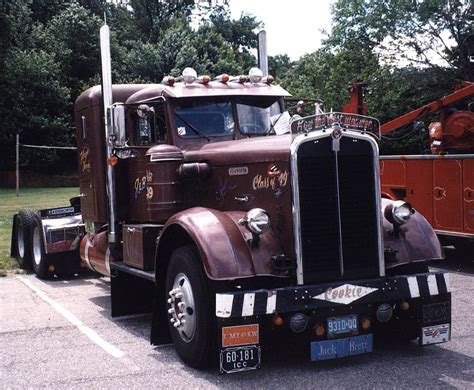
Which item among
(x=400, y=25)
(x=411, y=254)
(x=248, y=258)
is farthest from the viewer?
(x=400, y=25)

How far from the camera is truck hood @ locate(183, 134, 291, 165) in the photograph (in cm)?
609

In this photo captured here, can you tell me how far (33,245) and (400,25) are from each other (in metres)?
23.7

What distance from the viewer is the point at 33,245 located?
11.6 m

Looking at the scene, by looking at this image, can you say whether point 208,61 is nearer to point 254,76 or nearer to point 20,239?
point 20,239

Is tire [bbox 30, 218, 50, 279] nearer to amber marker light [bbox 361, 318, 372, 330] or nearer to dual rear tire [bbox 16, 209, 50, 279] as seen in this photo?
dual rear tire [bbox 16, 209, 50, 279]

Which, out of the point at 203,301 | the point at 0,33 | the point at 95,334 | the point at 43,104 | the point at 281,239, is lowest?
the point at 95,334

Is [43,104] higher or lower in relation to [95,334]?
higher

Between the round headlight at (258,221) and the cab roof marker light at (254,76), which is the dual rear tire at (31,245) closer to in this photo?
the cab roof marker light at (254,76)

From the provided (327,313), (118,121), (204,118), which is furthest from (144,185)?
(327,313)

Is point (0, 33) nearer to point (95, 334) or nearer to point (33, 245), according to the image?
point (33, 245)

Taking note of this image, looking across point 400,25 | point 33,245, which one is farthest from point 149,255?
point 400,25

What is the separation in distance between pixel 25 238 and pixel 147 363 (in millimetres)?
6351

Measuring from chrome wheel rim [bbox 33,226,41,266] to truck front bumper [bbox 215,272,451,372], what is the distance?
6.22 m

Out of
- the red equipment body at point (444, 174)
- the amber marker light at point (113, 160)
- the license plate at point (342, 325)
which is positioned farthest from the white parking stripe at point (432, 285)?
the red equipment body at point (444, 174)
